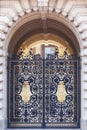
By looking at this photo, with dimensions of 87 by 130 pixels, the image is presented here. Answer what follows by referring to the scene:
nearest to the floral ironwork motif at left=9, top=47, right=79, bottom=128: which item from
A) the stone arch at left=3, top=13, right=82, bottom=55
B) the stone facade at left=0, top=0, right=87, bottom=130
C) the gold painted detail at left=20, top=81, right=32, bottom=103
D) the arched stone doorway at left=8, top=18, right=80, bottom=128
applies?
the gold painted detail at left=20, top=81, right=32, bottom=103

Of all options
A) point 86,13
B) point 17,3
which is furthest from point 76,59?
point 17,3

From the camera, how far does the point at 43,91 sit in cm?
1485

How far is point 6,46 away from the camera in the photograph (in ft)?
46.0

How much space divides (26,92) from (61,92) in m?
1.20

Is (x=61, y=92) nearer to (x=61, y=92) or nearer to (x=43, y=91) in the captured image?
(x=61, y=92)

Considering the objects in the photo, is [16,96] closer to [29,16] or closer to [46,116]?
[46,116]

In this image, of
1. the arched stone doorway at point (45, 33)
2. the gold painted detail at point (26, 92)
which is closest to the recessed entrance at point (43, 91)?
the gold painted detail at point (26, 92)

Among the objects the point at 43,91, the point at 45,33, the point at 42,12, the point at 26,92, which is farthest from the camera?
the point at 45,33

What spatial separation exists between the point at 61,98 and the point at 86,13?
315 centimetres

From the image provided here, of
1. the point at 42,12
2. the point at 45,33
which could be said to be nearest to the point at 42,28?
the point at 45,33

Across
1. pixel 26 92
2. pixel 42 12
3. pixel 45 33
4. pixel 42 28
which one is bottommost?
pixel 26 92

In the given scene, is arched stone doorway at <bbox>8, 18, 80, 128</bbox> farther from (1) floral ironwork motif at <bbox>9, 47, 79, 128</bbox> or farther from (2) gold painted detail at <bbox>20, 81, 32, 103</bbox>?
(2) gold painted detail at <bbox>20, 81, 32, 103</bbox>

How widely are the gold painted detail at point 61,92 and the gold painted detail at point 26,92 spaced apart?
38.2 inches

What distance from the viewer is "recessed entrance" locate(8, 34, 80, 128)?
14.9 metres
